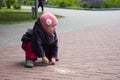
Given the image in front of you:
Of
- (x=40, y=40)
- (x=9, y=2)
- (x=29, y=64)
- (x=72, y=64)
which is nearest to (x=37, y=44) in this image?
(x=40, y=40)

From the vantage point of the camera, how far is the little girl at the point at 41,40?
666cm

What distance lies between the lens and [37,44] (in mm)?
6645

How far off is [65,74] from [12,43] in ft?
12.7

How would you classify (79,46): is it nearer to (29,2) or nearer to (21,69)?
(21,69)

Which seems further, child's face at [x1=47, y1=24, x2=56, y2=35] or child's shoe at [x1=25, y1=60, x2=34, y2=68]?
child's face at [x1=47, y1=24, x2=56, y2=35]

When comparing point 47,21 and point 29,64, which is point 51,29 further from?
point 29,64

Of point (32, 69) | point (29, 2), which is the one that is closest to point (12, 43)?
point (32, 69)

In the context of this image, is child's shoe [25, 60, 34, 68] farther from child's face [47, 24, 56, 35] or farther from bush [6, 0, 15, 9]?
bush [6, 0, 15, 9]

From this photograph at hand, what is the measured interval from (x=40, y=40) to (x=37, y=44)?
104 millimetres

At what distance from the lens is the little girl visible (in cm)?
666

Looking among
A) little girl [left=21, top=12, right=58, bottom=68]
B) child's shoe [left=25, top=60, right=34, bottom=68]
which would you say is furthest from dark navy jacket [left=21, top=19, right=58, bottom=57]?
child's shoe [left=25, top=60, right=34, bottom=68]

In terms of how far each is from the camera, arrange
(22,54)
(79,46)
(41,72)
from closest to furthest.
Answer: (41,72) < (22,54) < (79,46)

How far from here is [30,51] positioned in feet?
22.2

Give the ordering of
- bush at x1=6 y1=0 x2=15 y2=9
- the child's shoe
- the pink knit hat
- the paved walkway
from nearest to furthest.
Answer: the paved walkway → the child's shoe → the pink knit hat → bush at x1=6 y1=0 x2=15 y2=9
